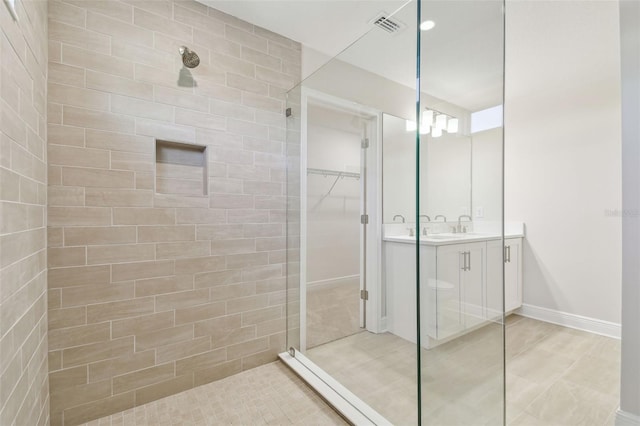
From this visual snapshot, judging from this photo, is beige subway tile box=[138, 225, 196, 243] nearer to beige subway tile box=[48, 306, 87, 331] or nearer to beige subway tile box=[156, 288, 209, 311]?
beige subway tile box=[156, 288, 209, 311]

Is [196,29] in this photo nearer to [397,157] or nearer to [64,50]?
[64,50]

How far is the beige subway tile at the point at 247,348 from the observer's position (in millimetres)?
2004

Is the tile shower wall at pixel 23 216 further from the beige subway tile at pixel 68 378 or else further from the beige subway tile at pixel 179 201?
the beige subway tile at pixel 179 201

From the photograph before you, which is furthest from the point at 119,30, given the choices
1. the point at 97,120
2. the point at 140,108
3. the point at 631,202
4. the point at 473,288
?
the point at 631,202

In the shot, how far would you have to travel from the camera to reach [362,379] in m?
1.86

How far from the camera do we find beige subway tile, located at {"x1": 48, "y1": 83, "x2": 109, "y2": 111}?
4.86 ft

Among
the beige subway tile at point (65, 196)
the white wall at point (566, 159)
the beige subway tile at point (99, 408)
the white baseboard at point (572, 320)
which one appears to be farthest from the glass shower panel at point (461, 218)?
the white baseboard at point (572, 320)

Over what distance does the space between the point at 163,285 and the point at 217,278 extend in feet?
1.10

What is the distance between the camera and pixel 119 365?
1.64 metres

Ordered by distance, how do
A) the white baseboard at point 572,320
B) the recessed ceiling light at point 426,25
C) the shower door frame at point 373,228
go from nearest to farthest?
1. the recessed ceiling light at point 426,25
2. the shower door frame at point 373,228
3. the white baseboard at point 572,320

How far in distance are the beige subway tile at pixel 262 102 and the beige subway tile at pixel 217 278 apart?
126 centimetres

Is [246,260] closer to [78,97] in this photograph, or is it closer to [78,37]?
[78,97]

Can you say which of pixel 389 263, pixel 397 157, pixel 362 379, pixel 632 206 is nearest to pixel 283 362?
pixel 362 379

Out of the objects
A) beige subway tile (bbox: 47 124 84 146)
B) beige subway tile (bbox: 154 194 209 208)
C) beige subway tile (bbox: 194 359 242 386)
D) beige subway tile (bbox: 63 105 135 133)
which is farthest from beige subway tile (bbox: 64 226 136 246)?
beige subway tile (bbox: 194 359 242 386)
